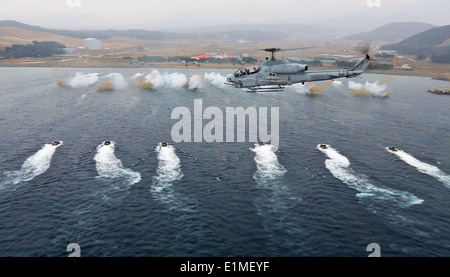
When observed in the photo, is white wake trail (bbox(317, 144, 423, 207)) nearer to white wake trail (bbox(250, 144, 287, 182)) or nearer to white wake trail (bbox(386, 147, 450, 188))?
white wake trail (bbox(250, 144, 287, 182))

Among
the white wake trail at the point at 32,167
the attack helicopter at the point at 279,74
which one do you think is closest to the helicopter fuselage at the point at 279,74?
the attack helicopter at the point at 279,74

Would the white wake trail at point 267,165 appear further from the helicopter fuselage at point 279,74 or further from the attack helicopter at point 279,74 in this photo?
the helicopter fuselage at point 279,74

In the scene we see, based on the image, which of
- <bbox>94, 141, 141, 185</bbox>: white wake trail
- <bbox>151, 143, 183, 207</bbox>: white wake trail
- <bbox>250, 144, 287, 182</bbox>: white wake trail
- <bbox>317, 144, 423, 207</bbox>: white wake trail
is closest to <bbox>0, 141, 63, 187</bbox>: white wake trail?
<bbox>94, 141, 141, 185</bbox>: white wake trail

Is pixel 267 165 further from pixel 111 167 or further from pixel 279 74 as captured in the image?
pixel 111 167

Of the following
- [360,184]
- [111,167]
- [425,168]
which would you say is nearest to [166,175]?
[111,167]
